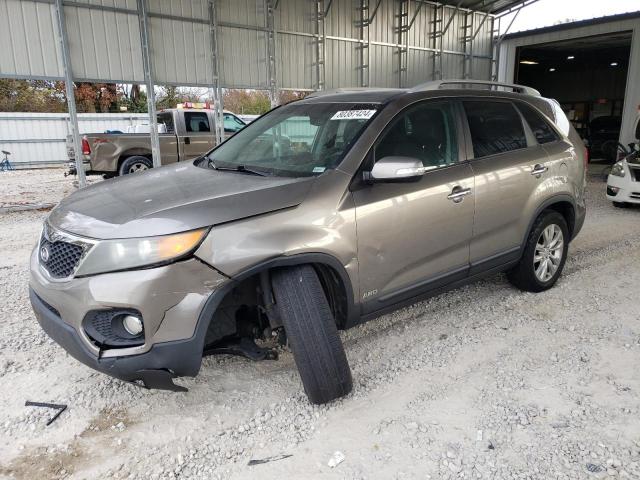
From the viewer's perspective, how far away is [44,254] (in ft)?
8.69

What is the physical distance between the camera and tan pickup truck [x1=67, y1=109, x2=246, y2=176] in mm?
11219

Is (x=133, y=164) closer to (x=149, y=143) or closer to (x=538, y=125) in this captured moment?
(x=149, y=143)

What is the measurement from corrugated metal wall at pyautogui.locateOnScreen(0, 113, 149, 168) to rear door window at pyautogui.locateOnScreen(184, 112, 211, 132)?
27.0ft

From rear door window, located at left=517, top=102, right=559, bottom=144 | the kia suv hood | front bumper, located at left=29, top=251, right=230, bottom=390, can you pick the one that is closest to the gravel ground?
front bumper, located at left=29, top=251, right=230, bottom=390

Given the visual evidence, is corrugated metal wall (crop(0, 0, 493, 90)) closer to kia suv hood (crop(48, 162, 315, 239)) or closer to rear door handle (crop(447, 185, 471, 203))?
kia suv hood (crop(48, 162, 315, 239))

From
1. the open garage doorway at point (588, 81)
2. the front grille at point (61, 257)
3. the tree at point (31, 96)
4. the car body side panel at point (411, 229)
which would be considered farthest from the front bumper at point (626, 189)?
the tree at point (31, 96)

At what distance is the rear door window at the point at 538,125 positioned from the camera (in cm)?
420

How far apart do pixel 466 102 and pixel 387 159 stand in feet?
4.04

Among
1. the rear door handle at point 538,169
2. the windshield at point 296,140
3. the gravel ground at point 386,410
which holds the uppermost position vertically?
the windshield at point 296,140

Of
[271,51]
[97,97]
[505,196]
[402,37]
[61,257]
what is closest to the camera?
[61,257]

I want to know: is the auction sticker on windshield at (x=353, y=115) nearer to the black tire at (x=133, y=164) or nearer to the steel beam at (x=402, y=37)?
Result: the black tire at (x=133, y=164)

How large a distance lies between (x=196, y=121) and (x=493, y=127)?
33.3 ft

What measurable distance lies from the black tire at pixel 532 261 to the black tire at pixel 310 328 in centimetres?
220

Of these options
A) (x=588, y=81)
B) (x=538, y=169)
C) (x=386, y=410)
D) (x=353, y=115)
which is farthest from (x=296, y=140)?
(x=588, y=81)
